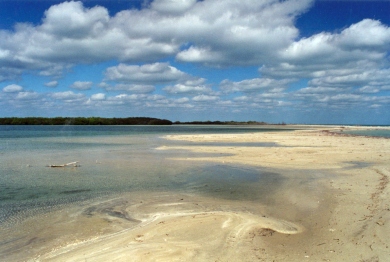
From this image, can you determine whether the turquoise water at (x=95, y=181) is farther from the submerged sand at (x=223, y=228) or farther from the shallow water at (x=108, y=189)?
the submerged sand at (x=223, y=228)

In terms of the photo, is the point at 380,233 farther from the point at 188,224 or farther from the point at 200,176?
the point at 200,176

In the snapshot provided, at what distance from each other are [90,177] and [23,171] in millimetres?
5302

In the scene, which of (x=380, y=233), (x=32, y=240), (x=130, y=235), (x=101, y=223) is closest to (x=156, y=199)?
(x=101, y=223)

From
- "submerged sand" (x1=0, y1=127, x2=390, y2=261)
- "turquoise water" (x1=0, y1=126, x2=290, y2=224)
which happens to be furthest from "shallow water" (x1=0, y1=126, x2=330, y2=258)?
"submerged sand" (x1=0, y1=127, x2=390, y2=261)

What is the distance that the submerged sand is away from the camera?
7.02m

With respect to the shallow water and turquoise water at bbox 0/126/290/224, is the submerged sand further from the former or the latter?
turquoise water at bbox 0/126/290/224

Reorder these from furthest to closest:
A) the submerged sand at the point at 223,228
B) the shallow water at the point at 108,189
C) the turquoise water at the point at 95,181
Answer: the turquoise water at the point at 95,181, the shallow water at the point at 108,189, the submerged sand at the point at 223,228

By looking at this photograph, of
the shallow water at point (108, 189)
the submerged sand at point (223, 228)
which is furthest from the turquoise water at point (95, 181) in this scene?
the submerged sand at point (223, 228)

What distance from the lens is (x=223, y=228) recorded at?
341 inches

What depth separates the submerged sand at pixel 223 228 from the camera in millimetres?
7016

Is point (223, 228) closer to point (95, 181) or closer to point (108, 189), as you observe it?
point (108, 189)

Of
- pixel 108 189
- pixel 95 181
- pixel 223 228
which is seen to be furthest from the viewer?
pixel 95 181

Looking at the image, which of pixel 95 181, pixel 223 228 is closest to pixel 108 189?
pixel 95 181

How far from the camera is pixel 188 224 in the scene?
9.02m
